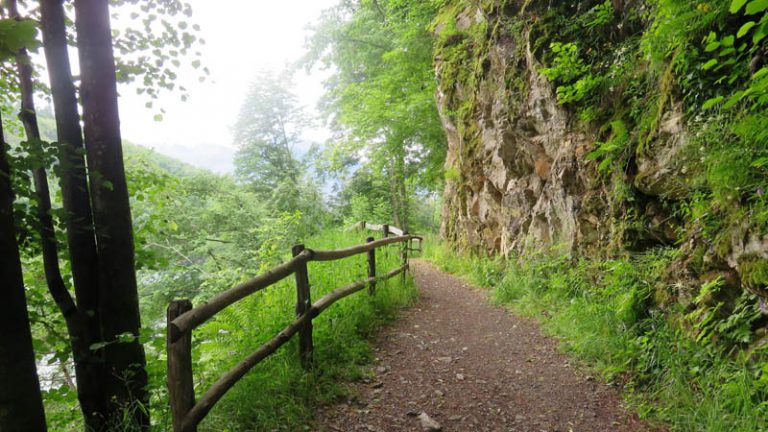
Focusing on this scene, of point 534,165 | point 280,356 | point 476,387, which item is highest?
point 534,165

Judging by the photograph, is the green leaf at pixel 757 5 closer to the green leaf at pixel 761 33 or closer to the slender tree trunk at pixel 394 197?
the green leaf at pixel 761 33

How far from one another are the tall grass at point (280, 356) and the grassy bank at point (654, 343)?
271 cm

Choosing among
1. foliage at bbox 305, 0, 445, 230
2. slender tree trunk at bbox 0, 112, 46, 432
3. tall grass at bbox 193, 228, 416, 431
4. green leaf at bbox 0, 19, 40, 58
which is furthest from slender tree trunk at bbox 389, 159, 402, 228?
green leaf at bbox 0, 19, 40, 58

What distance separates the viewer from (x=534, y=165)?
23.9 ft

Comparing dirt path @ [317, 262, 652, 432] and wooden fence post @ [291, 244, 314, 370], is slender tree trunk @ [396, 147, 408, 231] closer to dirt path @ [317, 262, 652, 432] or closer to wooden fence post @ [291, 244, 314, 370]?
dirt path @ [317, 262, 652, 432]

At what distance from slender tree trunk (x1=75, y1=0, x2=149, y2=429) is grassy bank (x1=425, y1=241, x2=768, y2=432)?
4468mm

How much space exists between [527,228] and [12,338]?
746 cm

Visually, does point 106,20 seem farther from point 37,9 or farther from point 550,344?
point 550,344

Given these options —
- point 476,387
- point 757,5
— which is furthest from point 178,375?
point 757,5

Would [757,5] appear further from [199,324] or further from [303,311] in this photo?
[303,311]

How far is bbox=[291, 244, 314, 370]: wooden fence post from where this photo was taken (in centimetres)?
397

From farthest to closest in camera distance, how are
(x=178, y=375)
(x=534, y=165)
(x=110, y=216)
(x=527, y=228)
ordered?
(x=527, y=228) < (x=534, y=165) < (x=110, y=216) < (x=178, y=375)

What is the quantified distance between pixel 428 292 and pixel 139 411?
573cm

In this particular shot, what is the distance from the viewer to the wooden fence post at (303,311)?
156 inches
